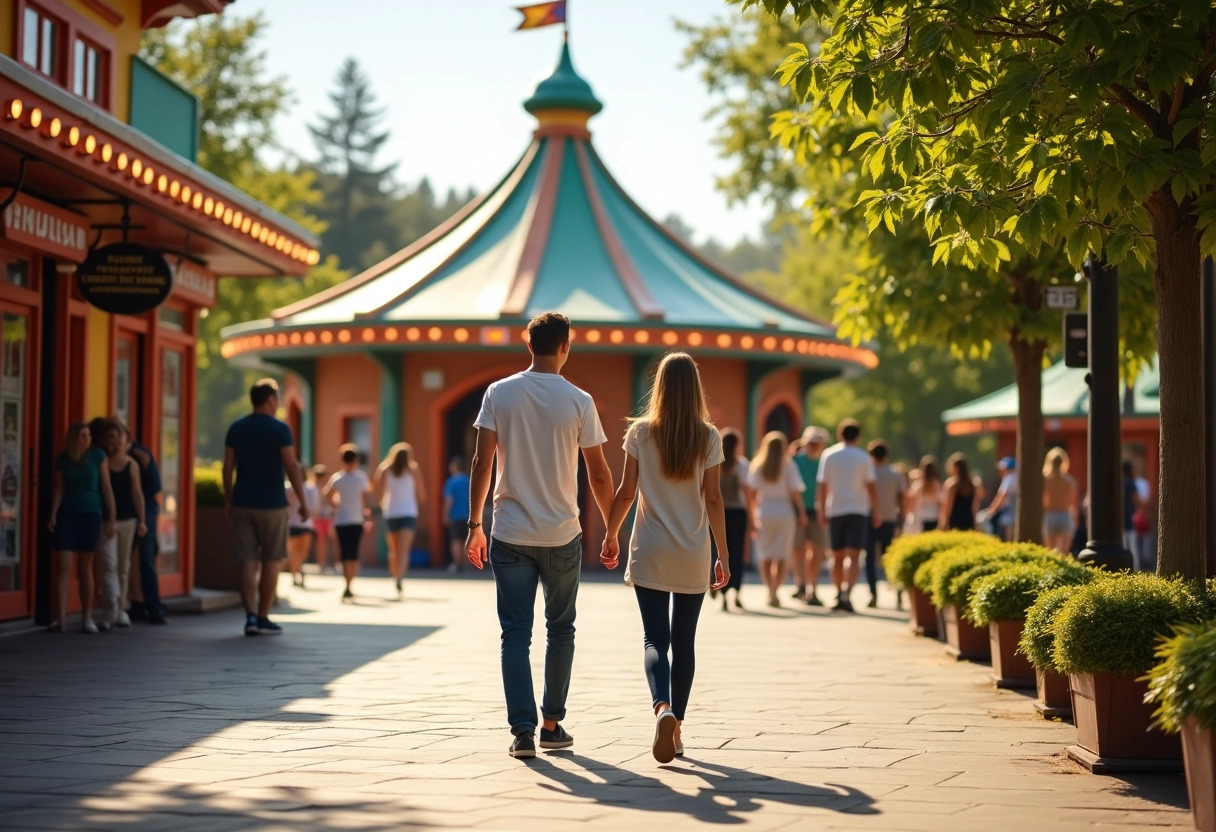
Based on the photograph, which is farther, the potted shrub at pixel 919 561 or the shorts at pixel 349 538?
the shorts at pixel 349 538

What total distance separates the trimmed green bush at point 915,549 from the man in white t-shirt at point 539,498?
624cm

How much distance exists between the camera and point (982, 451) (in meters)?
67.9

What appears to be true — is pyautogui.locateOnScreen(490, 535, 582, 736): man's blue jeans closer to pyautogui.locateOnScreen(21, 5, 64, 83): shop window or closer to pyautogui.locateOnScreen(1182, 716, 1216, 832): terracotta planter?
pyautogui.locateOnScreen(1182, 716, 1216, 832): terracotta planter

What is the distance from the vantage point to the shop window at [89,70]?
14.8m

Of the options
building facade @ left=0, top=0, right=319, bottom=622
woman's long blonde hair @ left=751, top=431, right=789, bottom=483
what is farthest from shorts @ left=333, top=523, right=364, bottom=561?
woman's long blonde hair @ left=751, top=431, right=789, bottom=483

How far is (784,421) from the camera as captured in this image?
29891 millimetres

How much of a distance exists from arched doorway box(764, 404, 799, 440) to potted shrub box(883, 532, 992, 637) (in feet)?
49.9

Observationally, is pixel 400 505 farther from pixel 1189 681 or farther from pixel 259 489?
pixel 1189 681

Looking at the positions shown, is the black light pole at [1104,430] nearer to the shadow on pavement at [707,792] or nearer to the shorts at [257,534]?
the shadow on pavement at [707,792]

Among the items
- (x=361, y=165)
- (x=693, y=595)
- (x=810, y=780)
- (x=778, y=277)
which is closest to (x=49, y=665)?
(x=693, y=595)

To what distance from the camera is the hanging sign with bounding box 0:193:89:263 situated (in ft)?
41.5

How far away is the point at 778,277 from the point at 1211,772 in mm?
63277

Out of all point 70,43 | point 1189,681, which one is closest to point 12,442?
point 70,43

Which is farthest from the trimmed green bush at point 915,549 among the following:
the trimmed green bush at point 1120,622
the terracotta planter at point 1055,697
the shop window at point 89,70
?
the shop window at point 89,70
